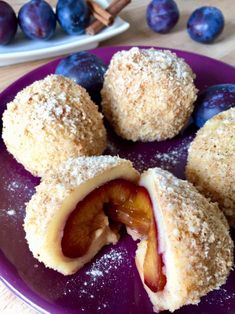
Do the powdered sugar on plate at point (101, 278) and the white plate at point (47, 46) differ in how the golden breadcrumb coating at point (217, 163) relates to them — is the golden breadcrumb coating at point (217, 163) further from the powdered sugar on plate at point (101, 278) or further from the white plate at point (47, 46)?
the white plate at point (47, 46)

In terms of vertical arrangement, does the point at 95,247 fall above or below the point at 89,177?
below

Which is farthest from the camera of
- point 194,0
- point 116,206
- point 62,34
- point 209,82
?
point 194,0

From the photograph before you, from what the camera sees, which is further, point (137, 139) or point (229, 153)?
point (137, 139)

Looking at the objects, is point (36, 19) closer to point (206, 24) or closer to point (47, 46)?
point (47, 46)

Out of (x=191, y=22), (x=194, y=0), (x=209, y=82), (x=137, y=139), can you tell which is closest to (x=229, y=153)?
(x=137, y=139)

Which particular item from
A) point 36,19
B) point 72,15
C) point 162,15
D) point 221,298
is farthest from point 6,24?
point 221,298

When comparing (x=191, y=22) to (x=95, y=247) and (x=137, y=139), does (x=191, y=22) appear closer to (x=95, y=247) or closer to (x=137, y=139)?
(x=137, y=139)
